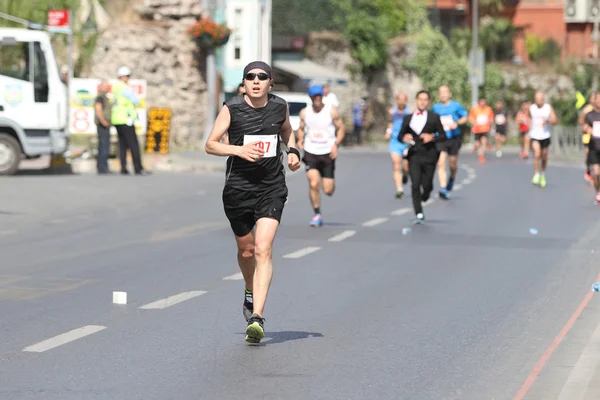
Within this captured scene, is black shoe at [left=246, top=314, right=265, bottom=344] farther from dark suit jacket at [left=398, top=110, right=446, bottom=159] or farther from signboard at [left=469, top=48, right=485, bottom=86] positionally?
signboard at [left=469, top=48, right=485, bottom=86]

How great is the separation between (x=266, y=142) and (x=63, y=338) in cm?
168

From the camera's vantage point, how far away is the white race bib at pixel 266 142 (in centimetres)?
897

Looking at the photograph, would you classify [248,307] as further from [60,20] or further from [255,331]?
[60,20]

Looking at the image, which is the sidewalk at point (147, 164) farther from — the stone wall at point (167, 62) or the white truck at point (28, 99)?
the stone wall at point (167, 62)

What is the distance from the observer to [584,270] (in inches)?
523

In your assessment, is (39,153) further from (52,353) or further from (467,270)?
(52,353)

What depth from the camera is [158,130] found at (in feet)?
117

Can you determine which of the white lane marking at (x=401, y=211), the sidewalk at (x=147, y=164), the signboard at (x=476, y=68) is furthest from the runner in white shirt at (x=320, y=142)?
the signboard at (x=476, y=68)

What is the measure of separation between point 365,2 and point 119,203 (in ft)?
146

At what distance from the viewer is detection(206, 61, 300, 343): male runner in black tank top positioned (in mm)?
8844

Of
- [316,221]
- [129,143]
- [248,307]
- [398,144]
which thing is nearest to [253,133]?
[248,307]

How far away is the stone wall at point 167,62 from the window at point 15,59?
47.8ft

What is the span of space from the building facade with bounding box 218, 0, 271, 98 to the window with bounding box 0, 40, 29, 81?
25488mm

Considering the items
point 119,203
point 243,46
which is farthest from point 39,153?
point 243,46
